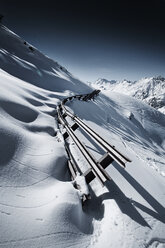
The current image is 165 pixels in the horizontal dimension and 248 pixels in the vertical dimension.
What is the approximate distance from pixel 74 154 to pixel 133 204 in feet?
7.32

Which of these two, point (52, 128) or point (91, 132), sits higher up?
point (91, 132)

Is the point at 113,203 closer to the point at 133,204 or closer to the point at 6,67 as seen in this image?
the point at 133,204

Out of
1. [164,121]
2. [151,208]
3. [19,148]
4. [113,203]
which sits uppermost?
[164,121]

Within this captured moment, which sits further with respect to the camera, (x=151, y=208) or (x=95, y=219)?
(x=151, y=208)

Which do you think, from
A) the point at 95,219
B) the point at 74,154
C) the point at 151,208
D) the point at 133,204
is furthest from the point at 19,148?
the point at 151,208

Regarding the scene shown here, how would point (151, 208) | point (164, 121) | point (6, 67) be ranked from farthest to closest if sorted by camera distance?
point (164, 121), point (6, 67), point (151, 208)

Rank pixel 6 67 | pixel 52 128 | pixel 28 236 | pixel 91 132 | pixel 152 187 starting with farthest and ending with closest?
pixel 6 67, pixel 52 128, pixel 91 132, pixel 152 187, pixel 28 236

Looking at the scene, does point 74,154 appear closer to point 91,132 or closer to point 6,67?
point 91,132

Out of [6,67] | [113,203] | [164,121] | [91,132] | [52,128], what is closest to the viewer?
[113,203]

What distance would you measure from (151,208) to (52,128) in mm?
4455

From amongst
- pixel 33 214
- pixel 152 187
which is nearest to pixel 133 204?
pixel 152 187

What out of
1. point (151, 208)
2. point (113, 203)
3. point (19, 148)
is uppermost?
point (151, 208)

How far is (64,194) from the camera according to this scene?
2.73m

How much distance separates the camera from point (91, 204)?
297 cm
